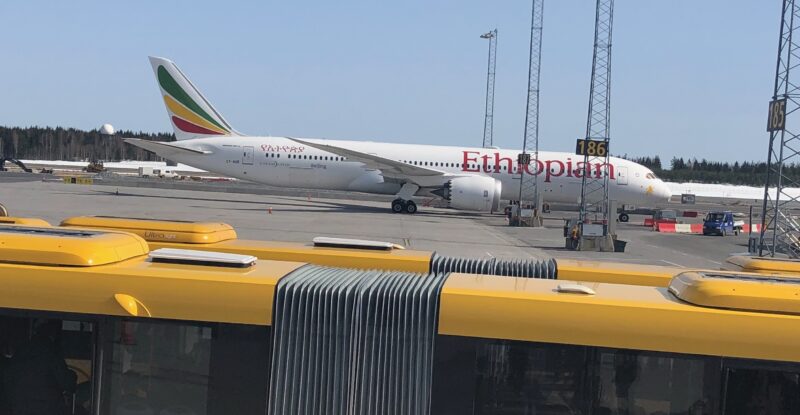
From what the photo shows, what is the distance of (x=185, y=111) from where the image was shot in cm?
4878

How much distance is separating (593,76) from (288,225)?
1515 centimetres

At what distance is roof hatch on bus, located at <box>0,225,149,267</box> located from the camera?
186 inches

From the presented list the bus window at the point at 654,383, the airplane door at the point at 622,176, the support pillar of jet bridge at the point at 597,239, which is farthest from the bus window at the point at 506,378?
the airplane door at the point at 622,176

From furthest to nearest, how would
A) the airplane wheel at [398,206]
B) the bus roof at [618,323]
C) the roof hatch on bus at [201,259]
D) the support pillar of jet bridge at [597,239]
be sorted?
the airplane wheel at [398,206], the support pillar of jet bridge at [597,239], the roof hatch on bus at [201,259], the bus roof at [618,323]

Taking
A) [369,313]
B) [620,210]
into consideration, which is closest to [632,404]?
[369,313]

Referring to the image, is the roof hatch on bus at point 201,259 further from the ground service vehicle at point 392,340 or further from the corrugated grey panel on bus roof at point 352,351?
the corrugated grey panel on bus roof at point 352,351

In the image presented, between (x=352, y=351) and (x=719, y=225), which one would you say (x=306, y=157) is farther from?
(x=352, y=351)

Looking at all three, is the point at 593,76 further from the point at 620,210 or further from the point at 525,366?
the point at 525,366

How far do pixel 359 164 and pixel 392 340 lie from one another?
142 feet

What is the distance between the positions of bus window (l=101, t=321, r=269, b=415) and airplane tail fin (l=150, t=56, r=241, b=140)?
4530 cm

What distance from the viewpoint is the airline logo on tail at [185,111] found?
48.6 m

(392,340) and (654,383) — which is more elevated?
(392,340)

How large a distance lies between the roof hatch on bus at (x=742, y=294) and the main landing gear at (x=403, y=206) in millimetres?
41453

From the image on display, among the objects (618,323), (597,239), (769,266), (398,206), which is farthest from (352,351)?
(398,206)
